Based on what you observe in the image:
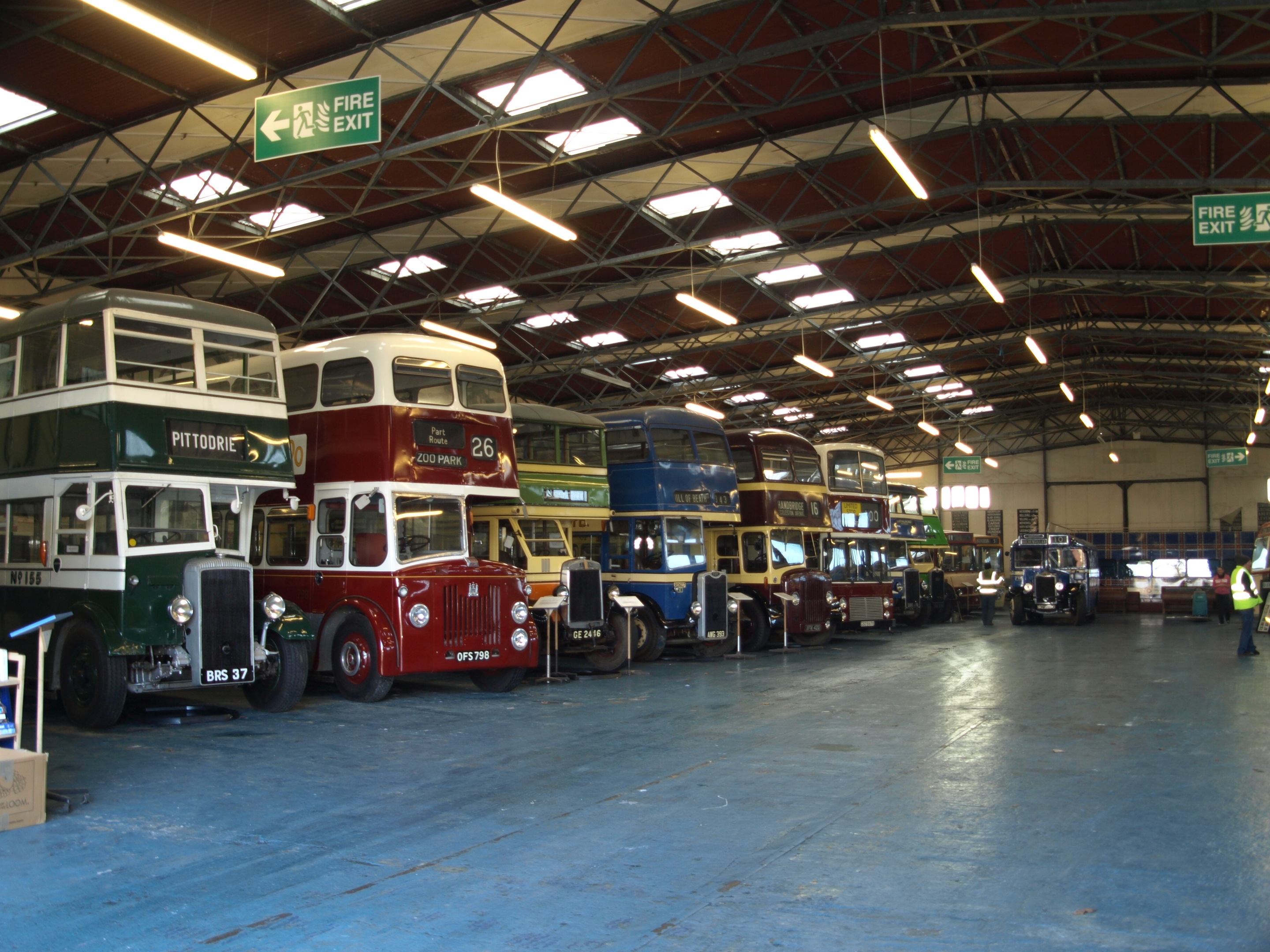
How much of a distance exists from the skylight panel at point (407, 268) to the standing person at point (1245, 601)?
15637 millimetres

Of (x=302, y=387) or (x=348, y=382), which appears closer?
(x=348, y=382)

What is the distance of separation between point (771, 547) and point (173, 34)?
1265 centimetres

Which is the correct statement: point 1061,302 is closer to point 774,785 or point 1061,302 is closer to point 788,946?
point 774,785

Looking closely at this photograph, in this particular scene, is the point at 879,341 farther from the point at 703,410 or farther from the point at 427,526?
the point at 427,526

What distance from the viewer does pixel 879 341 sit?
30.1m

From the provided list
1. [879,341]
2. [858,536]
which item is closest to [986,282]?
[858,536]

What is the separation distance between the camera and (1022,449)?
4750 centimetres

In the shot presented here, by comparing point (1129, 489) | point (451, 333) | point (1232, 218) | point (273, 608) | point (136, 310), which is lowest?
point (273, 608)

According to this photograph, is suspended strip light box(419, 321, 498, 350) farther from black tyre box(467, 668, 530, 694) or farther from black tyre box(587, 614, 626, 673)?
black tyre box(467, 668, 530, 694)

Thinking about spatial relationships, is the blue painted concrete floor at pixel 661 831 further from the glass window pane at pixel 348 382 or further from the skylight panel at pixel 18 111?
the skylight panel at pixel 18 111

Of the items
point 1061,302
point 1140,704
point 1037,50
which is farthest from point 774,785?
point 1061,302

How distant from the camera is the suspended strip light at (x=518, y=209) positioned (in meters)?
14.4

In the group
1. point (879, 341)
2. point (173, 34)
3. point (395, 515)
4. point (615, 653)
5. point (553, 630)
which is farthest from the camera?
point (879, 341)

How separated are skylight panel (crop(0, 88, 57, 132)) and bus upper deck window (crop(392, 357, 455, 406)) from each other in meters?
6.80
